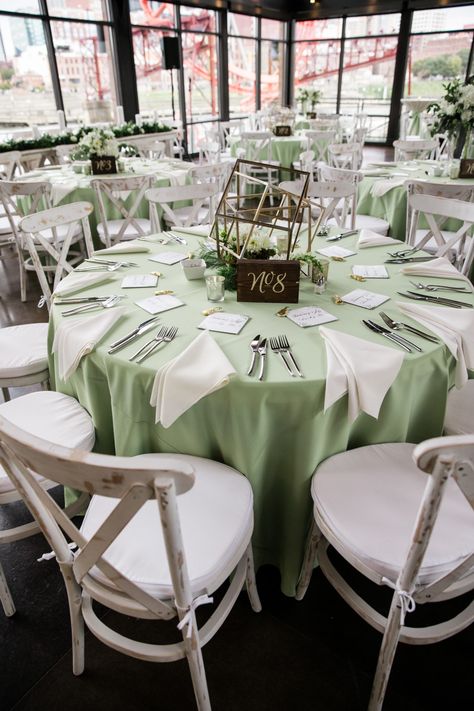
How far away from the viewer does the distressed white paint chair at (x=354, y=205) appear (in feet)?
11.1

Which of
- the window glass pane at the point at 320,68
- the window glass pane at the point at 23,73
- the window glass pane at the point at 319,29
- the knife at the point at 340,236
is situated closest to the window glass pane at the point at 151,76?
the window glass pane at the point at 23,73

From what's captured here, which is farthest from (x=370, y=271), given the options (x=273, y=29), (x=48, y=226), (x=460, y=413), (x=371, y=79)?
(x=273, y=29)

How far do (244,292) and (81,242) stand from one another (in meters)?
2.95

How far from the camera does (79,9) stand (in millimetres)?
7508

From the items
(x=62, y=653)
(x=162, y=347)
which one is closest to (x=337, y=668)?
(x=62, y=653)

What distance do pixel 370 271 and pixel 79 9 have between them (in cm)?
813

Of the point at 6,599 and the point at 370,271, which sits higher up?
the point at 370,271

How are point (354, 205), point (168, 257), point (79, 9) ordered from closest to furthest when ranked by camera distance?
point (168, 257) < point (354, 205) < point (79, 9)

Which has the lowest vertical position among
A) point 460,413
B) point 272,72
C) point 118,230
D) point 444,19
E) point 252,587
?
point 252,587

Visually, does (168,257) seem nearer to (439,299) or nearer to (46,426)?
(46,426)

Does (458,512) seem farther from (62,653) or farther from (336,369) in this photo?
(62,653)

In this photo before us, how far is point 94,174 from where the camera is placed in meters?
4.30

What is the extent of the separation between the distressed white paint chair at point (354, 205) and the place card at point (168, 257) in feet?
5.06

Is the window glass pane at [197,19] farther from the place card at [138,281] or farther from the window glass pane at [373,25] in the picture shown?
the place card at [138,281]
